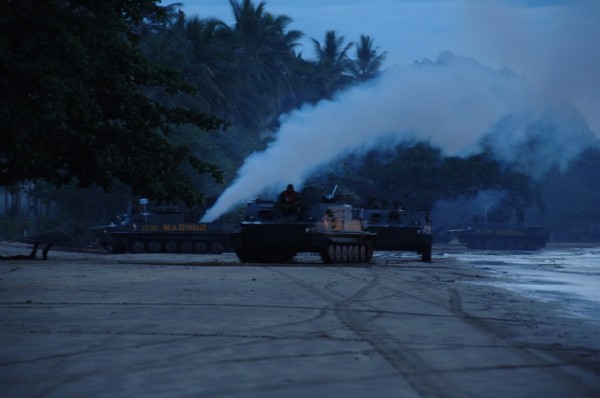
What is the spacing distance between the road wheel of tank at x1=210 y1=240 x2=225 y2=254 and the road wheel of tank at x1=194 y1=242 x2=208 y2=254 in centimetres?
28

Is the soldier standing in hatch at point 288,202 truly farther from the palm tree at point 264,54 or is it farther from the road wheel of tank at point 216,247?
the palm tree at point 264,54

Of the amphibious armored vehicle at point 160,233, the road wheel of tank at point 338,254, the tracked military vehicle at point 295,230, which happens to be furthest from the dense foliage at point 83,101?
the amphibious armored vehicle at point 160,233

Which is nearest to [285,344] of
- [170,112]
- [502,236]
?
[170,112]

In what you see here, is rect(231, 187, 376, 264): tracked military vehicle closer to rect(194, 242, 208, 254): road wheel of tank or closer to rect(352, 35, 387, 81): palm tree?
rect(194, 242, 208, 254): road wheel of tank

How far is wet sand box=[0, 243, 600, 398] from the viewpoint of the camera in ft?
25.9

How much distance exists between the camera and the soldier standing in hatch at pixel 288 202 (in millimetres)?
33938

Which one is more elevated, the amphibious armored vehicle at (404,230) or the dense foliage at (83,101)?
the dense foliage at (83,101)

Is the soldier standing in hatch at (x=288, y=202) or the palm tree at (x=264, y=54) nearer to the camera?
the soldier standing in hatch at (x=288, y=202)

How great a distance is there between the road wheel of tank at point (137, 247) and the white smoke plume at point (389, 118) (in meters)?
3.50

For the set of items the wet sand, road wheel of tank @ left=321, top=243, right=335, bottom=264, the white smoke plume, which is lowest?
the wet sand

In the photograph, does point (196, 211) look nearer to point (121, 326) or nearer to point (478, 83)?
point (478, 83)

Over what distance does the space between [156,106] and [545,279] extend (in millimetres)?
10456

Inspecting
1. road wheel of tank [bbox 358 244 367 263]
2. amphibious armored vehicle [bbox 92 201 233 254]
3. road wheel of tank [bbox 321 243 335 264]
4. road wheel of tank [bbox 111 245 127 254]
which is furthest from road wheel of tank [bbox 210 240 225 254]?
road wheel of tank [bbox 321 243 335 264]

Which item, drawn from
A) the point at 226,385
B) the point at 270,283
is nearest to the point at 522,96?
the point at 270,283
